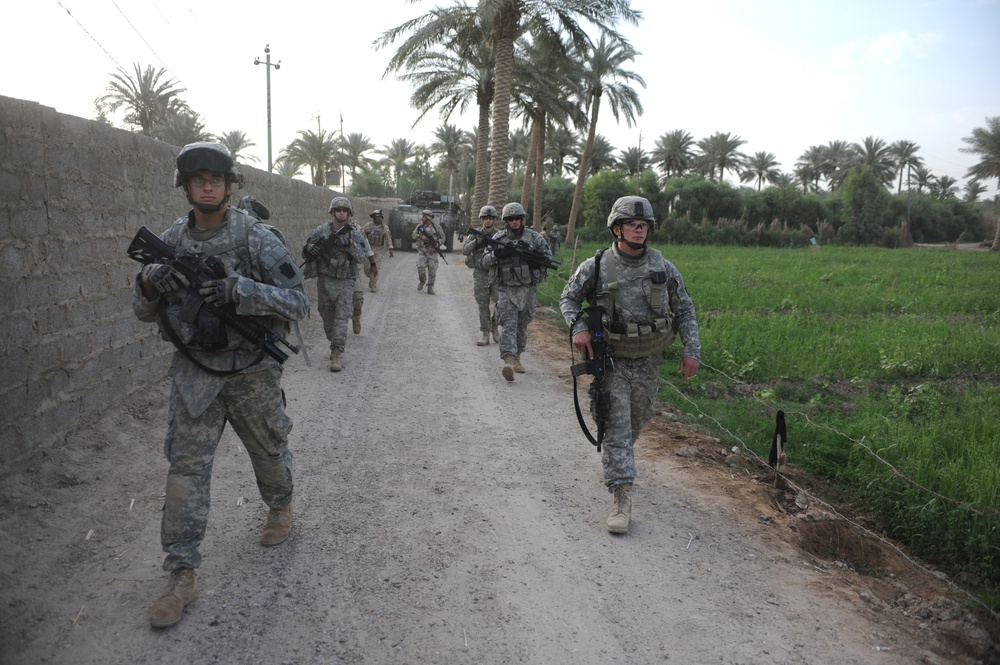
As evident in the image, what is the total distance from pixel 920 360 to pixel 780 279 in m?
9.86

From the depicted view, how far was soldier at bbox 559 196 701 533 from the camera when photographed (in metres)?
4.16

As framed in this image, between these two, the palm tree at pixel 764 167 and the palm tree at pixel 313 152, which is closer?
the palm tree at pixel 313 152

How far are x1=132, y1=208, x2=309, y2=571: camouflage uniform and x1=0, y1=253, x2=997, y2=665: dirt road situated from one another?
44 centimetres

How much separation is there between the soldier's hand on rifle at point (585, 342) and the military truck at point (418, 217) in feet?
72.2

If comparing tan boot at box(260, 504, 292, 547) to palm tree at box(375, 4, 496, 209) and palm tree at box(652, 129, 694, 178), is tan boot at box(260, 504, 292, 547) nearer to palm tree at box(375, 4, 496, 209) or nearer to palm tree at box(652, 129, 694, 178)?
palm tree at box(375, 4, 496, 209)

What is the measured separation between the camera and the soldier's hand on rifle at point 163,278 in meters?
2.97

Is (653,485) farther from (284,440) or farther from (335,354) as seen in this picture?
(335,354)

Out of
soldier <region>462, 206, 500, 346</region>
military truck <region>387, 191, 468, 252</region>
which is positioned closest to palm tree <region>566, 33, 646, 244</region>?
military truck <region>387, 191, 468, 252</region>

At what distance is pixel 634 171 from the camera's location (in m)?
55.8

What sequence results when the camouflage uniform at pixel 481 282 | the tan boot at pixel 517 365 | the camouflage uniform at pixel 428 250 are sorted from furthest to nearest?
the camouflage uniform at pixel 428 250 → the camouflage uniform at pixel 481 282 → the tan boot at pixel 517 365

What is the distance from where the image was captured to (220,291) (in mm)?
3029

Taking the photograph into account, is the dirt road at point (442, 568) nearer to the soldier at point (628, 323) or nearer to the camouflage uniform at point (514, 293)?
the soldier at point (628, 323)

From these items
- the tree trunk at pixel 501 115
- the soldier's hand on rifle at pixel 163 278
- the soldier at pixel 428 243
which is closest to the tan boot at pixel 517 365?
the soldier's hand on rifle at pixel 163 278

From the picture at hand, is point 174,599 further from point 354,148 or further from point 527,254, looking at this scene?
point 354,148
